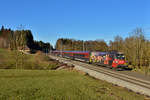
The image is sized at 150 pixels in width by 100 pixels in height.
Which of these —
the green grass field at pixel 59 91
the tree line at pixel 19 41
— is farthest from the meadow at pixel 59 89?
the tree line at pixel 19 41

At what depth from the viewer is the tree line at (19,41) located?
98.5ft

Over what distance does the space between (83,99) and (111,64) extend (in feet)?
64.3

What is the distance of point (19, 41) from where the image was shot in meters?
30.1

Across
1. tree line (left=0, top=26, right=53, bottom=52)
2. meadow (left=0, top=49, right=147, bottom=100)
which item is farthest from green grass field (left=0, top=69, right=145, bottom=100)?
tree line (left=0, top=26, right=53, bottom=52)

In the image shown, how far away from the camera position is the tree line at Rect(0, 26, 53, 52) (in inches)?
1182

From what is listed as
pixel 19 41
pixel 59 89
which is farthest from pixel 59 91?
pixel 19 41

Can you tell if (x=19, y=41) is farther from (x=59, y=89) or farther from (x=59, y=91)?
(x=59, y=91)

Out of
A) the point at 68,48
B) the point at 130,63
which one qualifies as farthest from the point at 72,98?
the point at 68,48

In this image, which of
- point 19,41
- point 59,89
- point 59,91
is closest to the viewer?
point 59,91

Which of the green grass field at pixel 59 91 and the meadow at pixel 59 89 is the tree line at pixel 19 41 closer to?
the meadow at pixel 59 89

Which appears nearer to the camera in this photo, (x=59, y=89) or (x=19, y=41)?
(x=59, y=89)

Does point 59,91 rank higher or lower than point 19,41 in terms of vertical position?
lower

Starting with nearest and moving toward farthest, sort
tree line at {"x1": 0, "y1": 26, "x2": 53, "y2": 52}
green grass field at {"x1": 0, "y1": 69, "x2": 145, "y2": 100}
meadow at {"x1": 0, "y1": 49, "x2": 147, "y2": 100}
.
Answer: green grass field at {"x1": 0, "y1": 69, "x2": 145, "y2": 100} → meadow at {"x1": 0, "y1": 49, "x2": 147, "y2": 100} → tree line at {"x1": 0, "y1": 26, "x2": 53, "y2": 52}

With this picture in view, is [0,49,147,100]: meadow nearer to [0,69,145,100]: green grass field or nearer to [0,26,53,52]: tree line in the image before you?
[0,69,145,100]: green grass field
